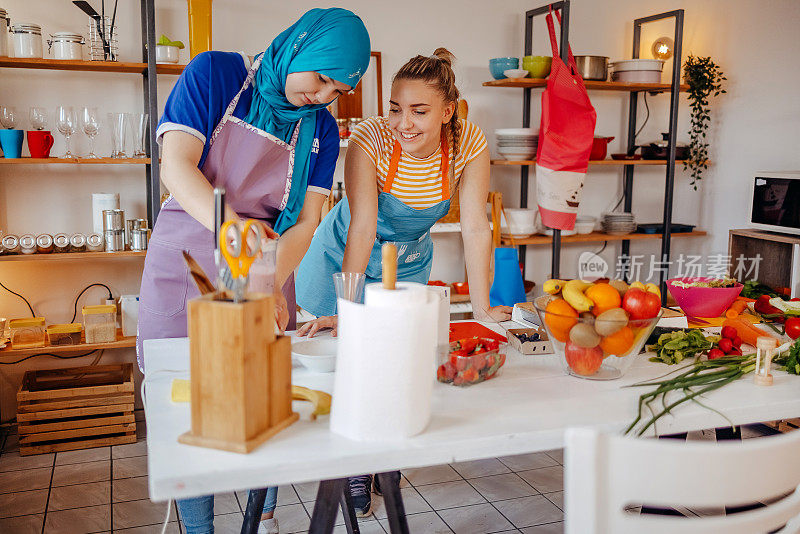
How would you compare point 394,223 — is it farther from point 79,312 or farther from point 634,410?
point 79,312

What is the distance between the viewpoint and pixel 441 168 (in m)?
2.22

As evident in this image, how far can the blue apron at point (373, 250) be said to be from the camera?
2.31 metres

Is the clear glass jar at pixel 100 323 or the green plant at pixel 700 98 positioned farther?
the green plant at pixel 700 98

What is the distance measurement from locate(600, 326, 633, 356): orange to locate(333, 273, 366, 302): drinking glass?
0.50 metres

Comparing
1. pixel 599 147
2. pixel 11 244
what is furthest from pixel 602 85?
pixel 11 244

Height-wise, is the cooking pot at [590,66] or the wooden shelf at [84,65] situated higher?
the cooking pot at [590,66]

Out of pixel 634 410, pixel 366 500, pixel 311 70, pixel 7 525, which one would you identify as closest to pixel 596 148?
pixel 366 500

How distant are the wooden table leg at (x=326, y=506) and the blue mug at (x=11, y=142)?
7.96 ft

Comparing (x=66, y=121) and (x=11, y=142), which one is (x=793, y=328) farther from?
(x=11, y=142)

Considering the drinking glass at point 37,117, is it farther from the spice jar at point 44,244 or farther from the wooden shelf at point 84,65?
the spice jar at point 44,244

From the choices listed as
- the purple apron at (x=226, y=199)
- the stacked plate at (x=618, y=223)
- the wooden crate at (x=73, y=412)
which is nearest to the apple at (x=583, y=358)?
the purple apron at (x=226, y=199)

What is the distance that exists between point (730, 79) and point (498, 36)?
1645 mm

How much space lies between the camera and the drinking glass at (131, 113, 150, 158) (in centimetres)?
322

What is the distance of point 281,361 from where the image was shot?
3.78ft
